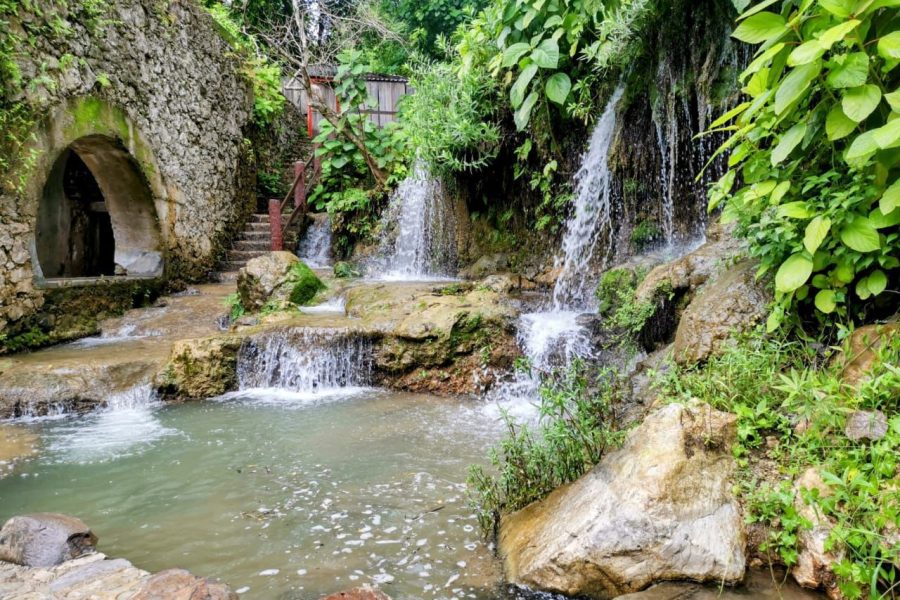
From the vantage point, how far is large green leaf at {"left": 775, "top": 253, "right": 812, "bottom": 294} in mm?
2469

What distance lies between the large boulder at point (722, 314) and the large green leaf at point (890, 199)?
1.05 meters

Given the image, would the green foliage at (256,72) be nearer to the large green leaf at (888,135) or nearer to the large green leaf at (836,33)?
the large green leaf at (836,33)

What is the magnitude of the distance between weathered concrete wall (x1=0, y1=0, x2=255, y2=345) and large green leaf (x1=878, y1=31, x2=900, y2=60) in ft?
25.2

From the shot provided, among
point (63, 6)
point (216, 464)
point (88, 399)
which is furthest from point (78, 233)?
point (216, 464)

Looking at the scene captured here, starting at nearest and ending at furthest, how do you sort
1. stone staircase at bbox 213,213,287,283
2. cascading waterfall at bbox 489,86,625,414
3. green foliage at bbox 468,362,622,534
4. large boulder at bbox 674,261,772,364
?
green foliage at bbox 468,362,622,534 < large boulder at bbox 674,261,772,364 < cascading waterfall at bbox 489,86,625,414 < stone staircase at bbox 213,213,287,283

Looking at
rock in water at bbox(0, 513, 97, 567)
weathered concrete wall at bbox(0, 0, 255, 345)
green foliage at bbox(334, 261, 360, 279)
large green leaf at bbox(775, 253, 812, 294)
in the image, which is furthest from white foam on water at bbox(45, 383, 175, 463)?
large green leaf at bbox(775, 253, 812, 294)

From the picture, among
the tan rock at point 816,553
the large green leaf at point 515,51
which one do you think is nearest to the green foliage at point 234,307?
the large green leaf at point 515,51

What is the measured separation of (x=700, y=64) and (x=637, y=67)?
0.86 meters

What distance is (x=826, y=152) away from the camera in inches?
102

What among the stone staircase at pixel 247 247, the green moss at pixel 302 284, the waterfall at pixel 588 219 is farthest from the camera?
the stone staircase at pixel 247 247

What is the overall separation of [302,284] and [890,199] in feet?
23.0

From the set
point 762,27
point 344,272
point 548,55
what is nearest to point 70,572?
point 762,27

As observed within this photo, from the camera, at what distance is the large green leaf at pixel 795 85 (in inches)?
82.7

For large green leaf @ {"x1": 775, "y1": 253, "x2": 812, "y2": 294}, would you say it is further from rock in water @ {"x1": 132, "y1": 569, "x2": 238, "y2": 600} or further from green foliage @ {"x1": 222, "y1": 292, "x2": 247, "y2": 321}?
green foliage @ {"x1": 222, "y1": 292, "x2": 247, "y2": 321}
